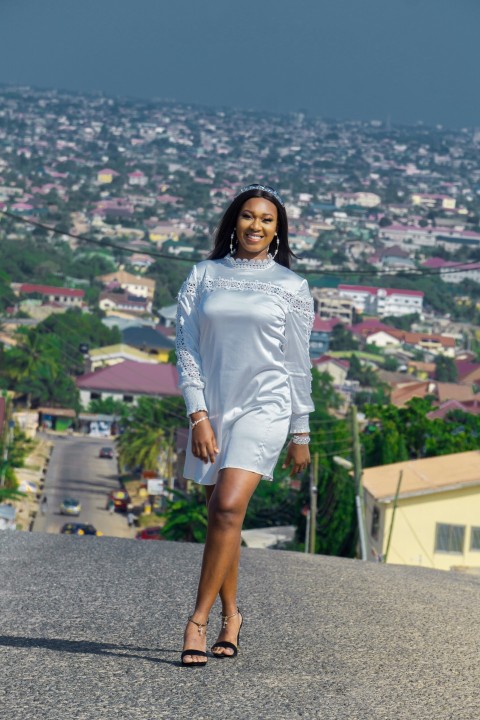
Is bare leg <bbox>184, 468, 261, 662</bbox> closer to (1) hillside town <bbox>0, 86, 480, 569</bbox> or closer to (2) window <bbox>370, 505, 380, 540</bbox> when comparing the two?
(1) hillside town <bbox>0, 86, 480, 569</bbox>

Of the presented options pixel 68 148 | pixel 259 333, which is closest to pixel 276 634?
pixel 259 333

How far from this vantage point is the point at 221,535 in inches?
150

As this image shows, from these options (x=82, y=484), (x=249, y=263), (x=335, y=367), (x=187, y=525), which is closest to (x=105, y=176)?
(x=335, y=367)

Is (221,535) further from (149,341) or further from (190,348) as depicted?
(149,341)

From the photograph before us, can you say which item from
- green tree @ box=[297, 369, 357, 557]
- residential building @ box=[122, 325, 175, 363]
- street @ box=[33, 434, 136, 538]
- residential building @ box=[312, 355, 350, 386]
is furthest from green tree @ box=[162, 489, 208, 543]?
residential building @ box=[122, 325, 175, 363]

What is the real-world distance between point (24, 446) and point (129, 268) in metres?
65.8

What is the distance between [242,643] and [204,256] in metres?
1.31

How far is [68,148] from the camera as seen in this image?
18588 cm

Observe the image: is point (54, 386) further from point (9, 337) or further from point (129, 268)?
point (129, 268)

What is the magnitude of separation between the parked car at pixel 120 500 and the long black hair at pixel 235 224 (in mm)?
30316

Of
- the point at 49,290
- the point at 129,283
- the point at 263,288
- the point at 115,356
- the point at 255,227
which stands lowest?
the point at 263,288

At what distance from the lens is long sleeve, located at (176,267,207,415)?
3.85m

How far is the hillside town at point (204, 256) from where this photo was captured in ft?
103

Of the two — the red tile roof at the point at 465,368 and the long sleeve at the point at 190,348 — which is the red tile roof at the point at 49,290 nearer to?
the red tile roof at the point at 465,368
